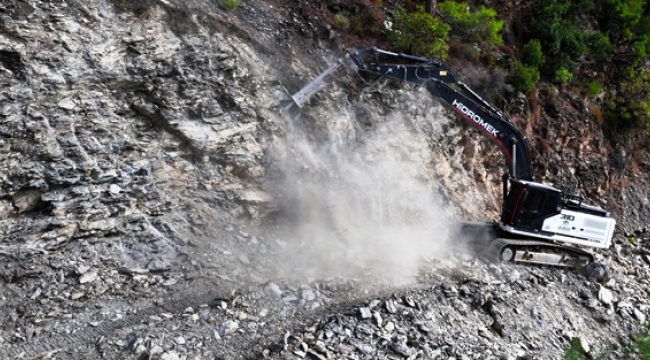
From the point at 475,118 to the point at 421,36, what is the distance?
286 centimetres

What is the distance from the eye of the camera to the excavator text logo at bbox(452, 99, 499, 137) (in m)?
10.8

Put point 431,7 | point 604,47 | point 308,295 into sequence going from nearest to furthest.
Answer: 1. point 308,295
2. point 431,7
3. point 604,47

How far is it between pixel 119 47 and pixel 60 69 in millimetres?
1067

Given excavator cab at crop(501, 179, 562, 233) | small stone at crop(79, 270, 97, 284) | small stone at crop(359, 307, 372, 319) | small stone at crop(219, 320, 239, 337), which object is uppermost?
excavator cab at crop(501, 179, 562, 233)

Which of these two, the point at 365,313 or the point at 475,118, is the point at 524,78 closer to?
the point at 475,118

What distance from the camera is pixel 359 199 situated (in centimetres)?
1111

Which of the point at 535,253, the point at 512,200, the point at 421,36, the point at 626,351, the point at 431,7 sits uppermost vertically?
the point at 431,7

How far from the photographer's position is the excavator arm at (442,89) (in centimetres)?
1037

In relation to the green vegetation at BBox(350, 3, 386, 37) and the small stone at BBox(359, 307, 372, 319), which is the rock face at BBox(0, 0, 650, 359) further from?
the green vegetation at BBox(350, 3, 386, 37)

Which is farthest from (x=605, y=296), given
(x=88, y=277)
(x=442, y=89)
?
(x=88, y=277)

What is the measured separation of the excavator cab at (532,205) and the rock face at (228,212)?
3.29ft

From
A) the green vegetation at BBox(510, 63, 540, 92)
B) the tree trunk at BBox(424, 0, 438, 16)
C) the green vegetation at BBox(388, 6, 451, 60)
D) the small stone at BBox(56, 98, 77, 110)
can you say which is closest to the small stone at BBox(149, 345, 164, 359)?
the small stone at BBox(56, 98, 77, 110)

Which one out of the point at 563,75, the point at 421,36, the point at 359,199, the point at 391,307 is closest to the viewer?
the point at 391,307

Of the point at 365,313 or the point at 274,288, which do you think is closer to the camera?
the point at 365,313
